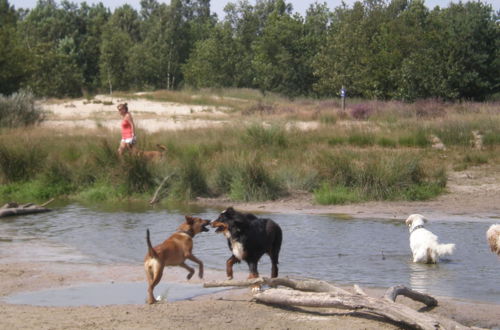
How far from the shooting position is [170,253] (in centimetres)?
886

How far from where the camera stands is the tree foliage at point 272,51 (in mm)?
40469

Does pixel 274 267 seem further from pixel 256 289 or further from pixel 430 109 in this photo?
pixel 430 109

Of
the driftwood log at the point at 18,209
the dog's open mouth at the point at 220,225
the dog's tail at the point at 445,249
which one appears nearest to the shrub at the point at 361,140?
the driftwood log at the point at 18,209

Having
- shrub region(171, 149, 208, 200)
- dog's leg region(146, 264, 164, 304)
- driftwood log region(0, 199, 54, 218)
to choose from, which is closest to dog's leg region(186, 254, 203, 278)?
dog's leg region(146, 264, 164, 304)

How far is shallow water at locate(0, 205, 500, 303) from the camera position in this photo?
10.1 metres

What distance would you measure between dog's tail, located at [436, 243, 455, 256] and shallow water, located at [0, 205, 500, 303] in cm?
21

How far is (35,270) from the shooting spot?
10.5 metres

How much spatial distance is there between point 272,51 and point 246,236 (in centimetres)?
5505

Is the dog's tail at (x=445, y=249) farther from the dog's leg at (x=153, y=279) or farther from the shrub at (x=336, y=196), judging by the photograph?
the shrub at (x=336, y=196)

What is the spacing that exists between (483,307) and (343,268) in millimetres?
2514

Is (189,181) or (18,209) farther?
(189,181)

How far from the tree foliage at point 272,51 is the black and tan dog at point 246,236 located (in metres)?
30.3

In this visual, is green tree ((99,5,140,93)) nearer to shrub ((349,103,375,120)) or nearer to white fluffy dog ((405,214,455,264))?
shrub ((349,103,375,120))

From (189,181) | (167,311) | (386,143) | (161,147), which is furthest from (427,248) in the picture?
(386,143)
